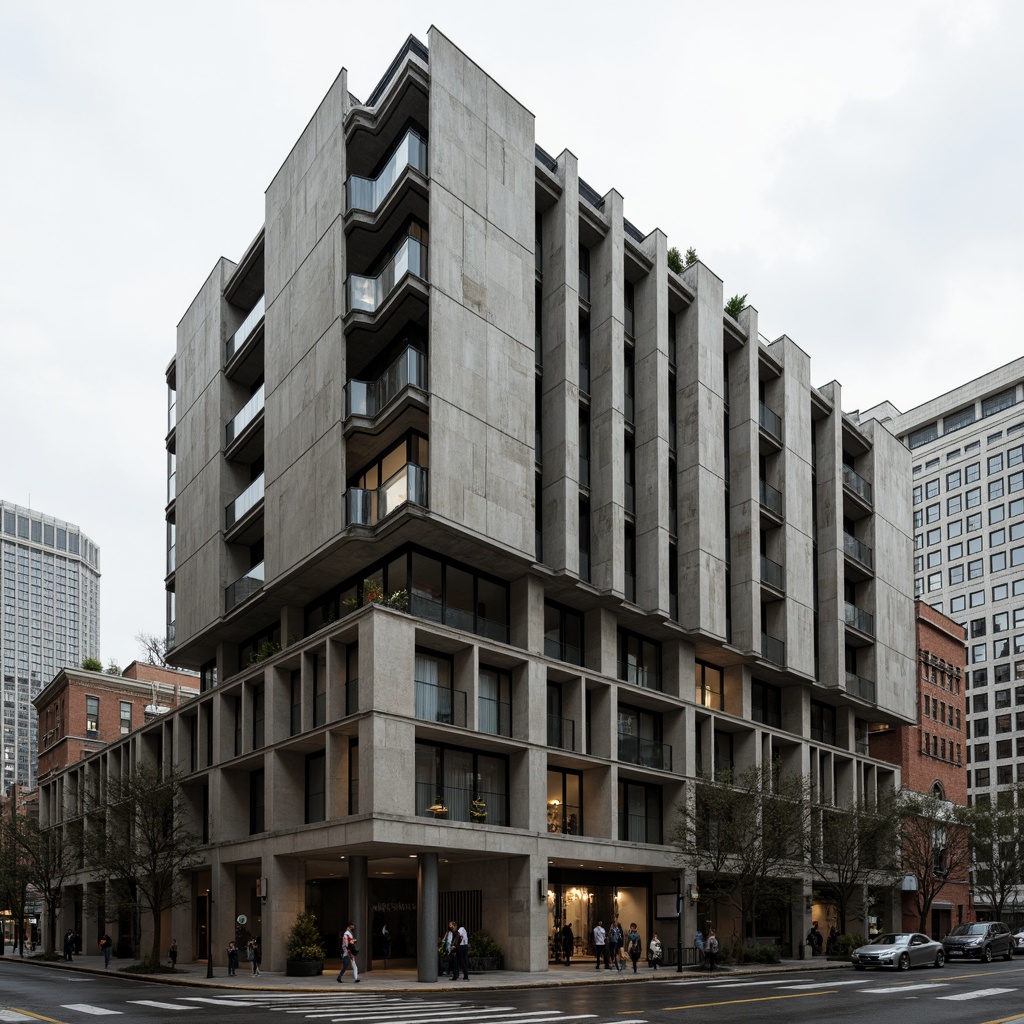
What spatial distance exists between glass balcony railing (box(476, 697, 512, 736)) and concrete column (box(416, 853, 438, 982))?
5.36 meters

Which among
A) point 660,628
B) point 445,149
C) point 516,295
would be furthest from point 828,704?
point 445,149

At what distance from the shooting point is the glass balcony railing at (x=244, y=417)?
49656 mm

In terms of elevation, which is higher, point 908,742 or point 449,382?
point 449,382

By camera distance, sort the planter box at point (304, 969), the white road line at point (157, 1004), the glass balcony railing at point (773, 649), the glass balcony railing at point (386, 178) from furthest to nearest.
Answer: the glass balcony railing at point (773, 649) → the glass balcony railing at point (386, 178) → the planter box at point (304, 969) → the white road line at point (157, 1004)

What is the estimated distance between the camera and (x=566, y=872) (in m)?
45.7

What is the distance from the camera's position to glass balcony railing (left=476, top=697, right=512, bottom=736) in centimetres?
4097

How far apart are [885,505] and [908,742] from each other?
15815 millimetres

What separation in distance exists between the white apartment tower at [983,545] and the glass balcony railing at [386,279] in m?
92.4

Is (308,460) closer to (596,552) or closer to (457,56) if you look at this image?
(596,552)

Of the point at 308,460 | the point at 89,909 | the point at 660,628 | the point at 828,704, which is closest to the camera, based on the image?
the point at 308,460

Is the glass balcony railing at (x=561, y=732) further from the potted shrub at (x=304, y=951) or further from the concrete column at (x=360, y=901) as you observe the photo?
the potted shrub at (x=304, y=951)

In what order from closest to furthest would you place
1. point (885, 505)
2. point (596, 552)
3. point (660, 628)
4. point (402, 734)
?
1. point (402, 734)
2. point (596, 552)
3. point (660, 628)
4. point (885, 505)

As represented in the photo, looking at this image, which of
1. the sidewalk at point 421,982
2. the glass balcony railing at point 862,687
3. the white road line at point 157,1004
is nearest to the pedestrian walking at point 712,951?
the sidewalk at point 421,982

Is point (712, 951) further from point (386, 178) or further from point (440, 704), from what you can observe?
point (386, 178)
